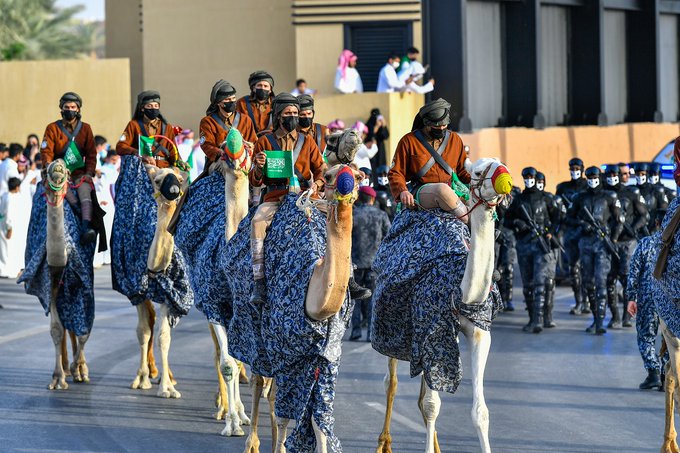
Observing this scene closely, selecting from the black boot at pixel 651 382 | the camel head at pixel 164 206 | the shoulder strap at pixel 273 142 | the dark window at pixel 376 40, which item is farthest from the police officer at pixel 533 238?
the dark window at pixel 376 40

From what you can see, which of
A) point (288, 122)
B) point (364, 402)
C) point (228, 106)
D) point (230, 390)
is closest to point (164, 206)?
point (228, 106)

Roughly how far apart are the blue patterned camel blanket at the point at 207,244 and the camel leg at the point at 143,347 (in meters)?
1.63

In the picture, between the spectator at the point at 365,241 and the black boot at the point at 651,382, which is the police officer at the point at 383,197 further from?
the black boot at the point at 651,382

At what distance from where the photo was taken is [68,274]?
50.8 feet

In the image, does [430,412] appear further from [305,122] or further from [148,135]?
[148,135]

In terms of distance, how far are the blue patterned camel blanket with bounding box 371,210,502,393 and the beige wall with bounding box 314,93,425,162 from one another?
19.2 m

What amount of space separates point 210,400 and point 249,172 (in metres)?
3.26

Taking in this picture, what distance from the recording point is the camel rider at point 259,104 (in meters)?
14.1

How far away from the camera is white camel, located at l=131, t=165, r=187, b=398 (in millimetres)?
14516

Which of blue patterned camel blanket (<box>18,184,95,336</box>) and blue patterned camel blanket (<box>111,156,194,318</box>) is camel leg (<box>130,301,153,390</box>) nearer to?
blue patterned camel blanket (<box>111,156,194,318</box>)

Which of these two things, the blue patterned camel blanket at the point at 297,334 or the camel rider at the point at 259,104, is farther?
the camel rider at the point at 259,104

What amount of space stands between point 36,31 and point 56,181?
44851 millimetres

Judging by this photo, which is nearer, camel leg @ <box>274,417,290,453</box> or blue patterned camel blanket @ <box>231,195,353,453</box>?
blue patterned camel blanket @ <box>231,195,353,453</box>

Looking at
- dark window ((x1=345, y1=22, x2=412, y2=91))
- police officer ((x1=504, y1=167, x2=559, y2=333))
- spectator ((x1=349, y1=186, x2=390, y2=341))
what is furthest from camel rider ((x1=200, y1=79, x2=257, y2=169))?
dark window ((x1=345, y1=22, x2=412, y2=91))
